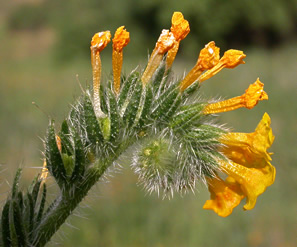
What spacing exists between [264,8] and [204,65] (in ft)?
83.5

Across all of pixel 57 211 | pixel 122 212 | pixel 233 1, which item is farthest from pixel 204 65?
pixel 233 1

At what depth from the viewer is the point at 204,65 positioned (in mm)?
2477

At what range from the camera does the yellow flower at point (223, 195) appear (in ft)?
8.11

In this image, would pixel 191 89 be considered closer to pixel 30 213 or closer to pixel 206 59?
pixel 206 59

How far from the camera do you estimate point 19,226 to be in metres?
2.24

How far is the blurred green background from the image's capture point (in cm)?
631

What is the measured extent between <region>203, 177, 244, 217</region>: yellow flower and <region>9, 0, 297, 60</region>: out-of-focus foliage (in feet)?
74.8

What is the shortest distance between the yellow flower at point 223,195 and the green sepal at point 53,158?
0.82 metres

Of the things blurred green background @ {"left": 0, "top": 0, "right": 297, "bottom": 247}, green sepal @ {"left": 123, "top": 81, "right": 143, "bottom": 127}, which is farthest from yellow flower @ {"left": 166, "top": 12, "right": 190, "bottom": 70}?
blurred green background @ {"left": 0, "top": 0, "right": 297, "bottom": 247}

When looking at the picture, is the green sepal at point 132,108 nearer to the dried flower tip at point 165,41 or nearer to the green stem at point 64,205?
the green stem at point 64,205

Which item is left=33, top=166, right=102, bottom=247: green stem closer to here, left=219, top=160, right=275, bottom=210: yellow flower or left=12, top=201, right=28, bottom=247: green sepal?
left=12, top=201, right=28, bottom=247: green sepal

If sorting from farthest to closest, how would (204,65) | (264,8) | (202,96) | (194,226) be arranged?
1. (264,8)
2. (194,226)
3. (202,96)
4. (204,65)

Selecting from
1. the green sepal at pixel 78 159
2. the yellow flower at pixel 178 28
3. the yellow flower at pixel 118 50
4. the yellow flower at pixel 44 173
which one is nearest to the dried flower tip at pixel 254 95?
the yellow flower at pixel 178 28

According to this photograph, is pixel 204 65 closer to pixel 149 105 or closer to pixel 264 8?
pixel 149 105
